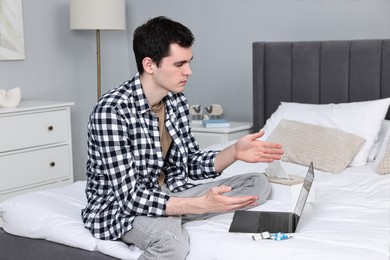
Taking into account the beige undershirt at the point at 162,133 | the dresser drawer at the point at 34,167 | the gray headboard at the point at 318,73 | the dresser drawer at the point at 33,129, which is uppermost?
the gray headboard at the point at 318,73

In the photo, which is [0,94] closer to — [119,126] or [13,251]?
[13,251]

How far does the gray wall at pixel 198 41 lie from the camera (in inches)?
163

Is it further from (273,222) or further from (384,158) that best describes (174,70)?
(384,158)

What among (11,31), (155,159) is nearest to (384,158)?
(155,159)

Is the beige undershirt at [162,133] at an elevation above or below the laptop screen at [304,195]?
above

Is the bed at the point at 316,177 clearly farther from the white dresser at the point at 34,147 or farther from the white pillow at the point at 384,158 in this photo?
the white dresser at the point at 34,147

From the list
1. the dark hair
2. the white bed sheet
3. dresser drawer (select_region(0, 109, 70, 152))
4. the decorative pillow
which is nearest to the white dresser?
dresser drawer (select_region(0, 109, 70, 152))

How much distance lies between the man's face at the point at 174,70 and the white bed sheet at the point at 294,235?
1.66 ft

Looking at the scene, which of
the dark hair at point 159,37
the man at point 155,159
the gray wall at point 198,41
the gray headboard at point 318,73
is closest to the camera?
the man at point 155,159

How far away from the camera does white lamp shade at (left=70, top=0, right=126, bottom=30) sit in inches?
170

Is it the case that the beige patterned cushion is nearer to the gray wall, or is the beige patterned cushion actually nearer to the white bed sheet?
the white bed sheet

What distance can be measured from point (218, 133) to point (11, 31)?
1536 mm

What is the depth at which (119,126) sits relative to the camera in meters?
2.21

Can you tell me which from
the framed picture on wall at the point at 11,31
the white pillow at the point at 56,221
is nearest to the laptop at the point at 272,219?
the white pillow at the point at 56,221
